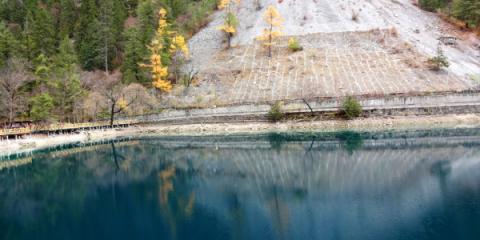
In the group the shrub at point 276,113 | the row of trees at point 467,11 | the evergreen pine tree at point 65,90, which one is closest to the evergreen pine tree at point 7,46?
the evergreen pine tree at point 65,90

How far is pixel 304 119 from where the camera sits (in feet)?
218

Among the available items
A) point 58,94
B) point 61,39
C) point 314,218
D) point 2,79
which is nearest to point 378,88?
point 314,218

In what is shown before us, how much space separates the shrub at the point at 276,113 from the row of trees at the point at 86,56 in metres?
19.9

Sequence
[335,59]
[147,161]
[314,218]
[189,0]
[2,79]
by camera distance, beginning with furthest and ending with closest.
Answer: [189,0] → [335,59] → [2,79] → [147,161] → [314,218]

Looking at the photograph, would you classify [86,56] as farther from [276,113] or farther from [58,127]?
[276,113]

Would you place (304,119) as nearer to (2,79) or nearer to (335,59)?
(335,59)

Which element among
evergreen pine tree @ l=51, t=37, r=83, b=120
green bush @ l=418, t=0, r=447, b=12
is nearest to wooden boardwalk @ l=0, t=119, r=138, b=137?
evergreen pine tree @ l=51, t=37, r=83, b=120

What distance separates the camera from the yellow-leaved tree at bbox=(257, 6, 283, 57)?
3388 inches

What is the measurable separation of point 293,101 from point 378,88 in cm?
1269

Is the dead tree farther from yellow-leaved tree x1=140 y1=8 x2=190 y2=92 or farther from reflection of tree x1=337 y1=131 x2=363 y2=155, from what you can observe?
reflection of tree x1=337 y1=131 x2=363 y2=155

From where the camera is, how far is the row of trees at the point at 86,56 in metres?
69.1

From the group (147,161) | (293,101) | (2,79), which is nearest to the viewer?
(147,161)

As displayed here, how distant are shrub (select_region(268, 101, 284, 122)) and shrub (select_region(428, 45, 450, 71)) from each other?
1009 inches

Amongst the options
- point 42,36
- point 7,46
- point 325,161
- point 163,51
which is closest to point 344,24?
point 163,51
